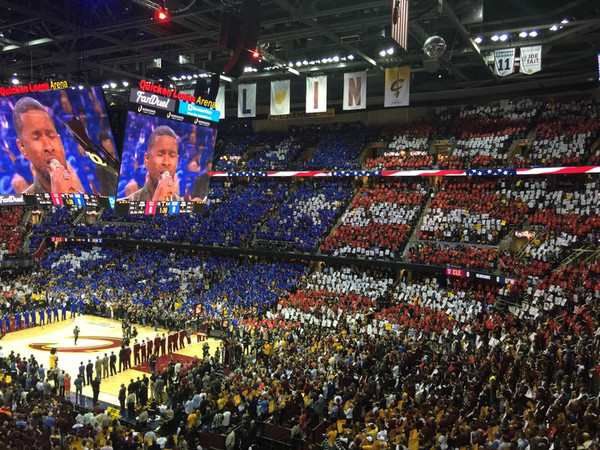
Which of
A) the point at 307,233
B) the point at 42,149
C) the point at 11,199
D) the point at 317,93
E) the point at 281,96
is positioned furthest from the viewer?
the point at 307,233

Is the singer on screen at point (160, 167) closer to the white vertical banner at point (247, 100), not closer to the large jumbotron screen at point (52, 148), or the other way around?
the large jumbotron screen at point (52, 148)

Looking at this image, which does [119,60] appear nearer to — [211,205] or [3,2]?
[3,2]

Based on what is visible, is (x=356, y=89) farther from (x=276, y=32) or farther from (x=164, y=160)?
(x=164, y=160)

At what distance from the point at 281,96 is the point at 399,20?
12854mm

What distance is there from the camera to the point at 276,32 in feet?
82.7

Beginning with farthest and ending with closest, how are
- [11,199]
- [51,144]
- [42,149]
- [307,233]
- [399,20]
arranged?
[307,233], [11,199], [42,149], [51,144], [399,20]

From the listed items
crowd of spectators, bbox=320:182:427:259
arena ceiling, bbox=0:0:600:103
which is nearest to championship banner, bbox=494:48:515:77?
arena ceiling, bbox=0:0:600:103

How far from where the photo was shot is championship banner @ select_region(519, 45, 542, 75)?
22.6 m

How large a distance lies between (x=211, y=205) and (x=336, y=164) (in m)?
11.6

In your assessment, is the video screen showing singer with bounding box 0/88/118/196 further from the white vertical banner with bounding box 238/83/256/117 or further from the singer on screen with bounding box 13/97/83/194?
the white vertical banner with bounding box 238/83/256/117

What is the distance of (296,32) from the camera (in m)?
24.1

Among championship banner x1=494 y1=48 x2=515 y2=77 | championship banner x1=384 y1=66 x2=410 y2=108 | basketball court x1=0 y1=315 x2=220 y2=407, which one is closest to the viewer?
basketball court x1=0 y1=315 x2=220 y2=407

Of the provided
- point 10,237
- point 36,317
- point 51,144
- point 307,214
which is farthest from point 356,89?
point 10,237

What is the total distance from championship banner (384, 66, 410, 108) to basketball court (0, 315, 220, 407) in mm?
15821
